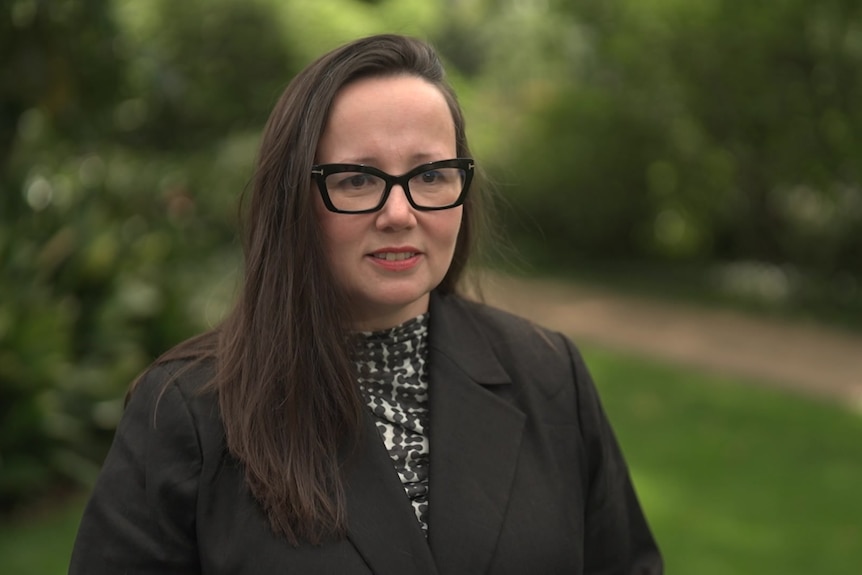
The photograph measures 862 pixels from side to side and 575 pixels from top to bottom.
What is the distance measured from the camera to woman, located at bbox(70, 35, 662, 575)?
1.84 m

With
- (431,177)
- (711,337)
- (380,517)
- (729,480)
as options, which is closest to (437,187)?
(431,177)

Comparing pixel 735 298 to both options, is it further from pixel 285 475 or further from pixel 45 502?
pixel 285 475

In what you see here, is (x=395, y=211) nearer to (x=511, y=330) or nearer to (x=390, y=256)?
(x=390, y=256)

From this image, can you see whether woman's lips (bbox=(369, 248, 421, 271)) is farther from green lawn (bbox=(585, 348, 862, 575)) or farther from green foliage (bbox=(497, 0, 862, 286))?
green foliage (bbox=(497, 0, 862, 286))

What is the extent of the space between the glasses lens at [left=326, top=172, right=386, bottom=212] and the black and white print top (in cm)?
29

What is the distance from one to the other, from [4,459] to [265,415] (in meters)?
4.06

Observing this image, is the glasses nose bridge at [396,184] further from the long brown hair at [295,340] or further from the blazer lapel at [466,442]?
the blazer lapel at [466,442]

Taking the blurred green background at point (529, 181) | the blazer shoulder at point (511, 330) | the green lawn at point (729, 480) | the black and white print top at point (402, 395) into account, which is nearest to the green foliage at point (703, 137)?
the blurred green background at point (529, 181)

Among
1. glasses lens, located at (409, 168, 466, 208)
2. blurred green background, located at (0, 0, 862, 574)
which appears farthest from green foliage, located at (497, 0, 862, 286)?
glasses lens, located at (409, 168, 466, 208)

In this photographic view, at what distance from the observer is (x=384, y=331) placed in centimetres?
210

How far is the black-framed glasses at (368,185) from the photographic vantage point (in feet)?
6.17

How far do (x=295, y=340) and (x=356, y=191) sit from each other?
0.98ft

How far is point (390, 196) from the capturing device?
6.21 ft

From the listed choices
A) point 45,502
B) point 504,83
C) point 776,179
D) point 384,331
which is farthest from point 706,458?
point 504,83
